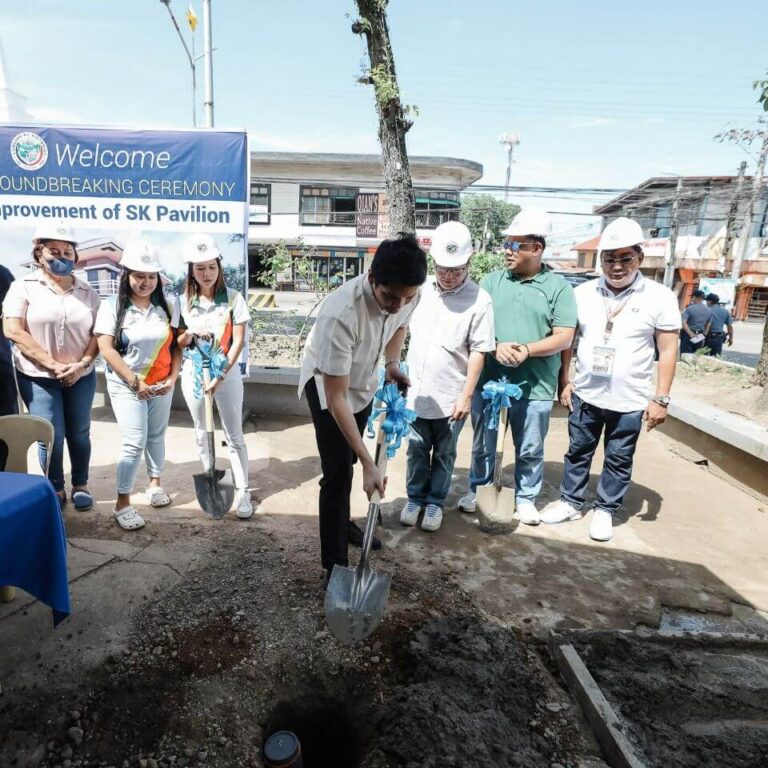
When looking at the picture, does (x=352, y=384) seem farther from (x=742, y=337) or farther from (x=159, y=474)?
(x=742, y=337)

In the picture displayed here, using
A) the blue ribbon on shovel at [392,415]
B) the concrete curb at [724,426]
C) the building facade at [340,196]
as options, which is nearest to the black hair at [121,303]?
the blue ribbon on shovel at [392,415]

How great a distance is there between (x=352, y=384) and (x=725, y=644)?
2.03 meters

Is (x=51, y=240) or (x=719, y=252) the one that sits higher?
(x=719, y=252)

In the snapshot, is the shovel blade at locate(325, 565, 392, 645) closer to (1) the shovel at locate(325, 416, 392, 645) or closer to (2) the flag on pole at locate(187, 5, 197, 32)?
(1) the shovel at locate(325, 416, 392, 645)

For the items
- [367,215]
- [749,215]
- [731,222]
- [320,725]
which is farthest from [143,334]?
[731,222]

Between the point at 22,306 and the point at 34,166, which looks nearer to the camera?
the point at 22,306

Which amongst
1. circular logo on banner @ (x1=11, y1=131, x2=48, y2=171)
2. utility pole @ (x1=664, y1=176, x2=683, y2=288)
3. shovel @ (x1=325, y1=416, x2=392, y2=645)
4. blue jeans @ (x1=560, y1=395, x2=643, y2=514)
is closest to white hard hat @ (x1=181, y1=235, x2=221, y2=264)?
shovel @ (x1=325, y1=416, x2=392, y2=645)

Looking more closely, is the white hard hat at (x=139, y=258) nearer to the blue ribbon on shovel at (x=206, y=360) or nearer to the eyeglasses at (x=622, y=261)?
the blue ribbon on shovel at (x=206, y=360)

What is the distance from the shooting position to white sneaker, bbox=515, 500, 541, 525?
355cm

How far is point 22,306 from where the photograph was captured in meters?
3.02

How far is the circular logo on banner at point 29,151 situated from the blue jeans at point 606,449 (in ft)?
16.3

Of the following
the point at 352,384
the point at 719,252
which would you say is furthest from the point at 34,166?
the point at 719,252

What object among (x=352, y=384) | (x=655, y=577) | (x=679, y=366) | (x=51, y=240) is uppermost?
(x=51, y=240)

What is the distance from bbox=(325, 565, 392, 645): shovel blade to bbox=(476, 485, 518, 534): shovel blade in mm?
1286
